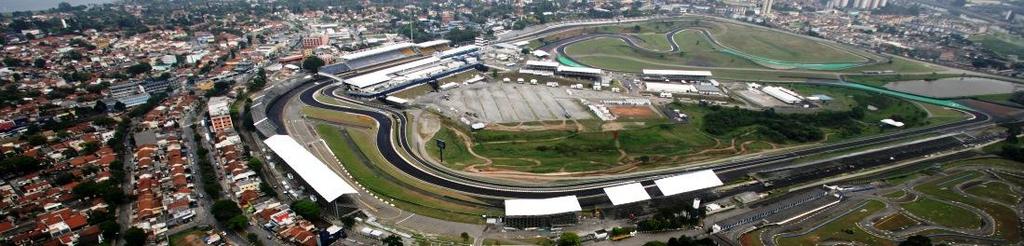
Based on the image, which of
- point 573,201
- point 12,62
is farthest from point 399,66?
point 12,62

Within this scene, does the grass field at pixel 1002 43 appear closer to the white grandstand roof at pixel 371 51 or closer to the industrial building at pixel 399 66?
the industrial building at pixel 399 66

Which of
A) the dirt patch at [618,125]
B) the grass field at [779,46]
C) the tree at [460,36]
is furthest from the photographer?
the tree at [460,36]

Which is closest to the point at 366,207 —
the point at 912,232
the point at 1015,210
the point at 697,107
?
the point at 912,232

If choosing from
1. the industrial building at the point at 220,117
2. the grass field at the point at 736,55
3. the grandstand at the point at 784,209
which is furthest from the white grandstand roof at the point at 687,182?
the grass field at the point at 736,55

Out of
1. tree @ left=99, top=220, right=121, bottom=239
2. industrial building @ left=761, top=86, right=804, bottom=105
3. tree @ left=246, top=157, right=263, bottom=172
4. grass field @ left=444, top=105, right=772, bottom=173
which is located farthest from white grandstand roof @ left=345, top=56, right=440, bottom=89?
industrial building @ left=761, top=86, right=804, bottom=105

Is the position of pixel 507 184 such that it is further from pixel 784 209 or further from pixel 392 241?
pixel 784 209

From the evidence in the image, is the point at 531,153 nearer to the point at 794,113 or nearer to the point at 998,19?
the point at 794,113

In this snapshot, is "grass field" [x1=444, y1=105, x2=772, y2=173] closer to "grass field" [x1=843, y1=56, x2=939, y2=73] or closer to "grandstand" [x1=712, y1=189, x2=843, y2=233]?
"grandstand" [x1=712, y1=189, x2=843, y2=233]

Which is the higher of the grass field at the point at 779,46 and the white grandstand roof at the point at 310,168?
the grass field at the point at 779,46
